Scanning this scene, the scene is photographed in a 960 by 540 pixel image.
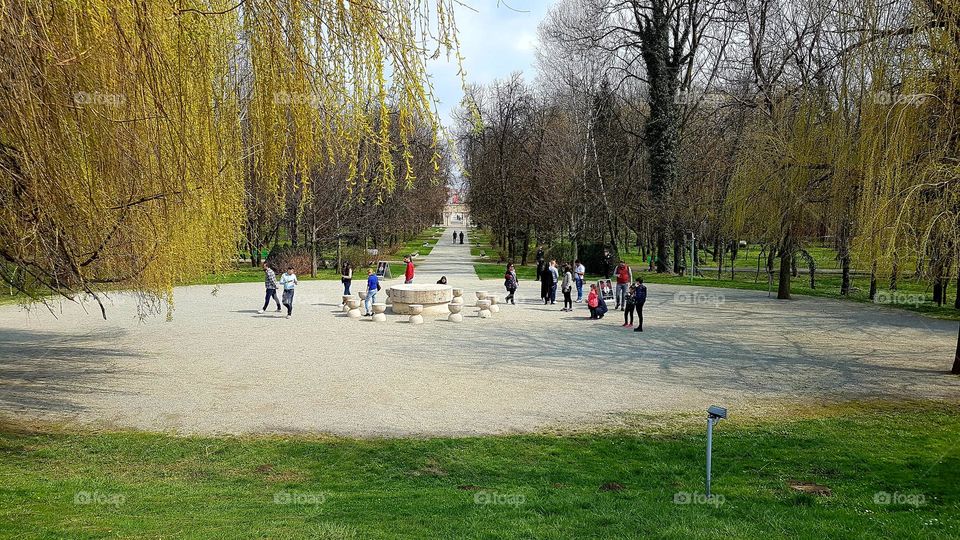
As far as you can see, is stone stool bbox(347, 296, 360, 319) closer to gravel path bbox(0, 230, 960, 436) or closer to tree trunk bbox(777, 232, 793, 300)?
gravel path bbox(0, 230, 960, 436)

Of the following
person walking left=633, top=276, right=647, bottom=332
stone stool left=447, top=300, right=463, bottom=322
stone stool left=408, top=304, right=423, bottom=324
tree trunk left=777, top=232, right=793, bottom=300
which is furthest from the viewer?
tree trunk left=777, top=232, right=793, bottom=300

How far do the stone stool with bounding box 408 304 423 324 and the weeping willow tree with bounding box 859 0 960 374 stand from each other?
12415mm

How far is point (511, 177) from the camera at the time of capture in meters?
47.9

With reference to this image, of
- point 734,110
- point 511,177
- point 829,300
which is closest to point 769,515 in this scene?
point 829,300

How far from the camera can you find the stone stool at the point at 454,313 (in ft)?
69.4

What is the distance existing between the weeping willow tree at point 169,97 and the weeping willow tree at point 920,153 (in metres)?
9.65

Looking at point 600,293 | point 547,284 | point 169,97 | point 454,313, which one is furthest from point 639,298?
point 169,97

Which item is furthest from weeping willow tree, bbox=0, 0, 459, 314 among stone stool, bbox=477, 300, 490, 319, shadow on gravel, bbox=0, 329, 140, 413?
stone stool, bbox=477, 300, 490, 319

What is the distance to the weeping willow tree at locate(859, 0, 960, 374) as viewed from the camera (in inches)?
440

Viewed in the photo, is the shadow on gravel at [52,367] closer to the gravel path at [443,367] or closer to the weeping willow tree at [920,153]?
the gravel path at [443,367]

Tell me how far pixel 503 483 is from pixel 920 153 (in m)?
9.69

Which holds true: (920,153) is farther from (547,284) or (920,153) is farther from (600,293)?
(547,284)

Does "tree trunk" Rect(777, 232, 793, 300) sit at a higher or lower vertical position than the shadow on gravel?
higher

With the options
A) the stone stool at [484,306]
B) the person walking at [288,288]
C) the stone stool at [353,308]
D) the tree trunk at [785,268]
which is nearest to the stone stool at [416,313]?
the stone stool at [353,308]
